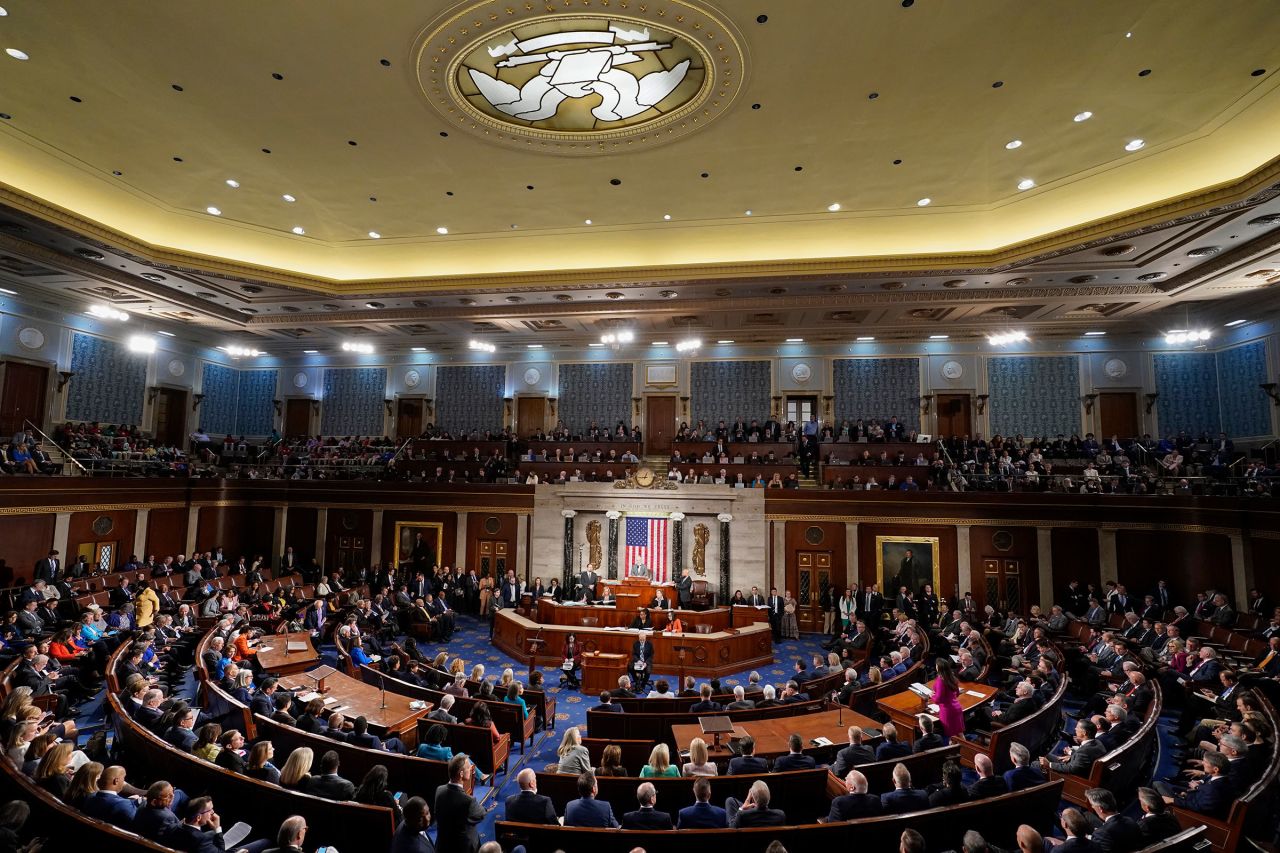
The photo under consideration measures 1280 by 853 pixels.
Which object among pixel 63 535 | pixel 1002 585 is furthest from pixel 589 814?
pixel 63 535

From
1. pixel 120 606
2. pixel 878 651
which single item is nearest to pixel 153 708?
pixel 120 606

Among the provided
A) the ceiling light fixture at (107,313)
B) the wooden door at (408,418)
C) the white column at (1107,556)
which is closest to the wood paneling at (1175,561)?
the white column at (1107,556)

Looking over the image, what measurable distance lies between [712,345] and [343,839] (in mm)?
17912

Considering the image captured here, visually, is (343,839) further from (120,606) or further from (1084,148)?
(1084,148)

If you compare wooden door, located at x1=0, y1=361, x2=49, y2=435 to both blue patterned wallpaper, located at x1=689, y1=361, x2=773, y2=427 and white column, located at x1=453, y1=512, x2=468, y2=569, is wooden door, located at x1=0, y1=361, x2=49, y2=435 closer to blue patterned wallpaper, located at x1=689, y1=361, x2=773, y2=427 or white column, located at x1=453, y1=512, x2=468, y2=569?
white column, located at x1=453, y1=512, x2=468, y2=569

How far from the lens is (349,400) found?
23.5 metres

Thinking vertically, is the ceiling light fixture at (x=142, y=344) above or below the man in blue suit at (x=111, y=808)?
above

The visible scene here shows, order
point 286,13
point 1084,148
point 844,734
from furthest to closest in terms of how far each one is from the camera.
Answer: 1. point 1084,148
2. point 286,13
3. point 844,734

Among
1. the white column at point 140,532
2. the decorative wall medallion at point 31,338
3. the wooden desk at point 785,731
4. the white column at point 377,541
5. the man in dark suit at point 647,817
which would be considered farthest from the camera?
the white column at point 377,541

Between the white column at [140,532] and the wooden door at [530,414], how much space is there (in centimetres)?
1081

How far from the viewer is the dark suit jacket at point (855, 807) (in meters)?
5.13

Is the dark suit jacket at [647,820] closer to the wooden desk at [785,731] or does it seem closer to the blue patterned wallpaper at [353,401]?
the wooden desk at [785,731]

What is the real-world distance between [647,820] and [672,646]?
788 cm

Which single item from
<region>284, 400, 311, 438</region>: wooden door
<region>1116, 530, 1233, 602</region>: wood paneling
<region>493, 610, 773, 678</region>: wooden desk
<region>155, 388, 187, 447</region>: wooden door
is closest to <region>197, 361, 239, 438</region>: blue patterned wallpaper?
<region>155, 388, 187, 447</region>: wooden door
